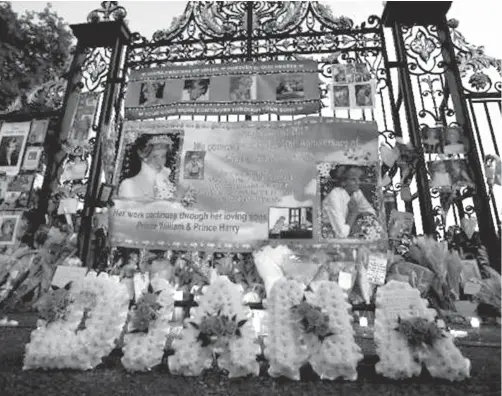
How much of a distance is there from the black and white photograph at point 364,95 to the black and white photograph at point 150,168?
7.58 feet

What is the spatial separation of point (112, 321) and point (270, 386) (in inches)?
49.8

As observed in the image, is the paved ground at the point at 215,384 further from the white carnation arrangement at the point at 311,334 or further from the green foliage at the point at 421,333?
the green foliage at the point at 421,333

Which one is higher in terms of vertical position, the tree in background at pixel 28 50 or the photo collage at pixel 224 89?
the tree in background at pixel 28 50

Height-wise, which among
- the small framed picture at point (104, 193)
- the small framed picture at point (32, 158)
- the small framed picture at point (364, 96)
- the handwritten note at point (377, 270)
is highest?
the small framed picture at point (364, 96)

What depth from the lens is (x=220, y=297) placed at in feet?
8.83

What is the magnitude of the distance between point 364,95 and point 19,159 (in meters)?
4.64

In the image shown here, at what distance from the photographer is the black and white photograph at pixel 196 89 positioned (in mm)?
5133

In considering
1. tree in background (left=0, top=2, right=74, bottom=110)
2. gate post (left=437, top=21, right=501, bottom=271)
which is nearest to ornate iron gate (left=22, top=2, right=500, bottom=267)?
gate post (left=437, top=21, right=501, bottom=271)

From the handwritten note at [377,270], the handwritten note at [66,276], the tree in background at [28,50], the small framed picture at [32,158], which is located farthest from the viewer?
the tree in background at [28,50]

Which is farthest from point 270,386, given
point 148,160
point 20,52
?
point 20,52

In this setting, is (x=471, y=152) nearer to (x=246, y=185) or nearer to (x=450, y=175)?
(x=450, y=175)

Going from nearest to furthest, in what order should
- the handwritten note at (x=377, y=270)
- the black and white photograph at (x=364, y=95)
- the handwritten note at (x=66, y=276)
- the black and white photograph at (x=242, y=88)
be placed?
1. the handwritten note at (x=66, y=276)
2. the handwritten note at (x=377, y=270)
3. the black and white photograph at (x=364, y=95)
4. the black and white photograph at (x=242, y=88)

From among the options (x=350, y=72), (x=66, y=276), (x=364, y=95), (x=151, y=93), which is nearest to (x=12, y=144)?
(x=151, y=93)

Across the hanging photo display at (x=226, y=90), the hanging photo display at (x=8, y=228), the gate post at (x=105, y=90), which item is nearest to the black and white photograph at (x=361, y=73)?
the hanging photo display at (x=226, y=90)
